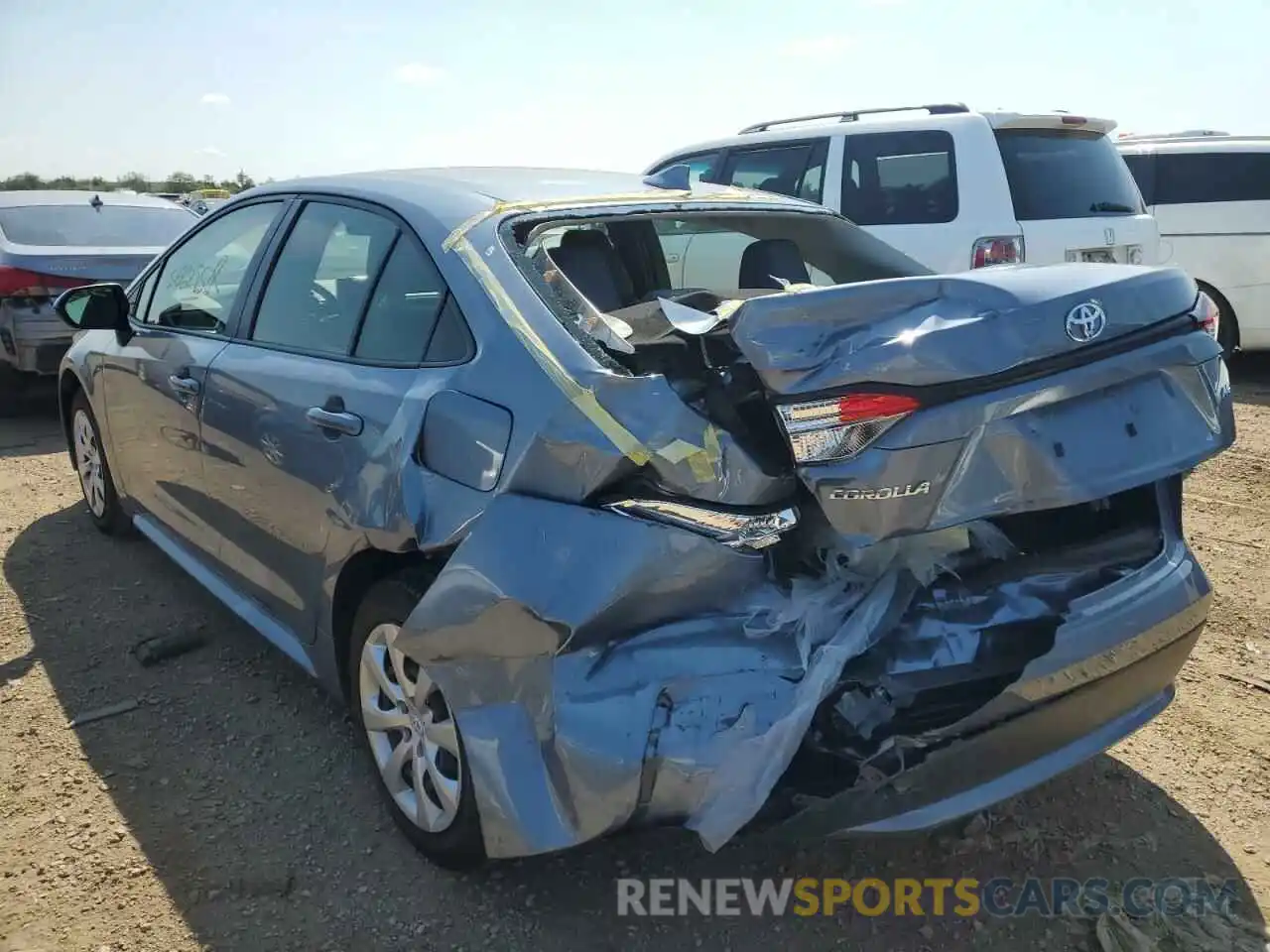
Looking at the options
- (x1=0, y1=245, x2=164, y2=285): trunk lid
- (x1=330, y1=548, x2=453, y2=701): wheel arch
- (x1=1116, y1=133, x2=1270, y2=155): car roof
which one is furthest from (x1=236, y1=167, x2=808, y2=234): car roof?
(x1=1116, y1=133, x2=1270, y2=155): car roof

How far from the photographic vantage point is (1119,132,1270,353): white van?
26.3 ft

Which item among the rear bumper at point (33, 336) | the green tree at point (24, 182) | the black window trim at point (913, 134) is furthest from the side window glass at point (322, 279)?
the green tree at point (24, 182)

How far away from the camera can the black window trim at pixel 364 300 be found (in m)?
2.41

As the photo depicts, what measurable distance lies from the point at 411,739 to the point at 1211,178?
27.8 ft

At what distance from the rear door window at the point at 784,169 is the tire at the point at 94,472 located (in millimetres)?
3969

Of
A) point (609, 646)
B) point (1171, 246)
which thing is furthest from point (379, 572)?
point (1171, 246)

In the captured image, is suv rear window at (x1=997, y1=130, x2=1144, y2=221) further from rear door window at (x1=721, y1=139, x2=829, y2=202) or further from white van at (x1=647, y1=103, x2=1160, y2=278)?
rear door window at (x1=721, y1=139, x2=829, y2=202)

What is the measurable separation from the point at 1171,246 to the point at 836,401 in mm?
7822

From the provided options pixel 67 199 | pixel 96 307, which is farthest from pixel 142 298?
pixel 67 199

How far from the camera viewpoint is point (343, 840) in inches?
103

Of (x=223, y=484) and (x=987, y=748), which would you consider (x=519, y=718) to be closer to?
(x=987, y=748)

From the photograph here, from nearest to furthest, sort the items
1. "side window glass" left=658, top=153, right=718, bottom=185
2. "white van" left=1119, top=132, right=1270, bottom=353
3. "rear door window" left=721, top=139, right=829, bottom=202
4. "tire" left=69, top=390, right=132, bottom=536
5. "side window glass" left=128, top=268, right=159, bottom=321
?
"side window glass" left=128, top=268, right=159, bottom=321 → "tire" left=69, top=390, right=132, bottom=536 → "rear door window" left=721, top=139, right=829, bottom=202 → "side window glass" left=658, top=153, right=718, bottom=185 → "white van" left=1119, top=132, right=1270, bottom=353

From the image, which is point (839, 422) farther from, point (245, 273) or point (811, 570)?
point (245, 273)

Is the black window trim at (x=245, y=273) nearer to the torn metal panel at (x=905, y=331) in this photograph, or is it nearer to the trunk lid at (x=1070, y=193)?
the torn metal panel at (x=905, y=331)
